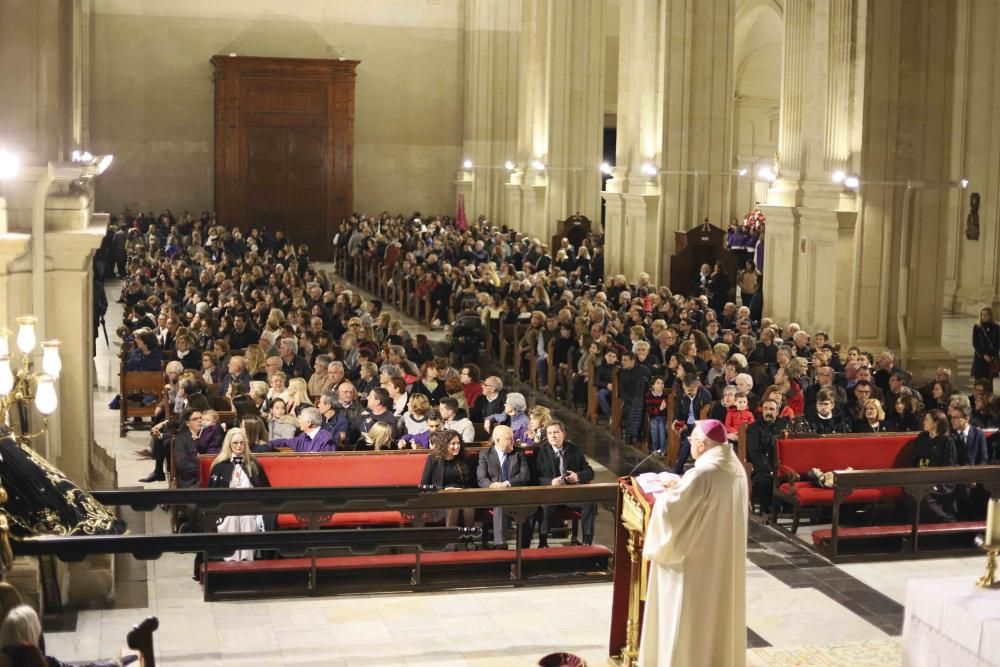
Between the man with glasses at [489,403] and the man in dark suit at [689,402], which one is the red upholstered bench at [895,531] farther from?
the man with glasses at [489,403]

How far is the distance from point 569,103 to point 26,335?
1019 inches

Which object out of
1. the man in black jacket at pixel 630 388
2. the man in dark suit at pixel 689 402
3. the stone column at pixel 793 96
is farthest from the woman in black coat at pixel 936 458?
the stone column at pixel 793 96

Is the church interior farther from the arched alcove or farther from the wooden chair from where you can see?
the arched alcove

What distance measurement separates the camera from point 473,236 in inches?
1347

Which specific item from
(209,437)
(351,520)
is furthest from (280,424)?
(351,520)

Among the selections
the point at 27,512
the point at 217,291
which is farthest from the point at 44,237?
the point at 217,291

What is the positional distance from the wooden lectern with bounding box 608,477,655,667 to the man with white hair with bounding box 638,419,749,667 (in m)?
0.37

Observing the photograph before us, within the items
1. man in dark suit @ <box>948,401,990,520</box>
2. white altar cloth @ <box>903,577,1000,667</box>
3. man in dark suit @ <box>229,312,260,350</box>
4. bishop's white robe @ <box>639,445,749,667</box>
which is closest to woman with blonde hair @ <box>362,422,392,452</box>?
bishop's white robe @ <box>639,445,749,667</box>

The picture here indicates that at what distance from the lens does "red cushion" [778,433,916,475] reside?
499 inches

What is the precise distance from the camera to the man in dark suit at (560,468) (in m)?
11.5

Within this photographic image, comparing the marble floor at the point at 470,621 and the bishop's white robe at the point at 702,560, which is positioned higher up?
Answer: the bishop's white robe at the point at 702,560

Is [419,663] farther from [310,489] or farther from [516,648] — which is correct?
[310,489]

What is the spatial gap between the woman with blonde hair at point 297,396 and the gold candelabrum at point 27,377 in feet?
12.2

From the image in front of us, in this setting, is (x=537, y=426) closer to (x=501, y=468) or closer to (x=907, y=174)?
(x=501, y=468)
